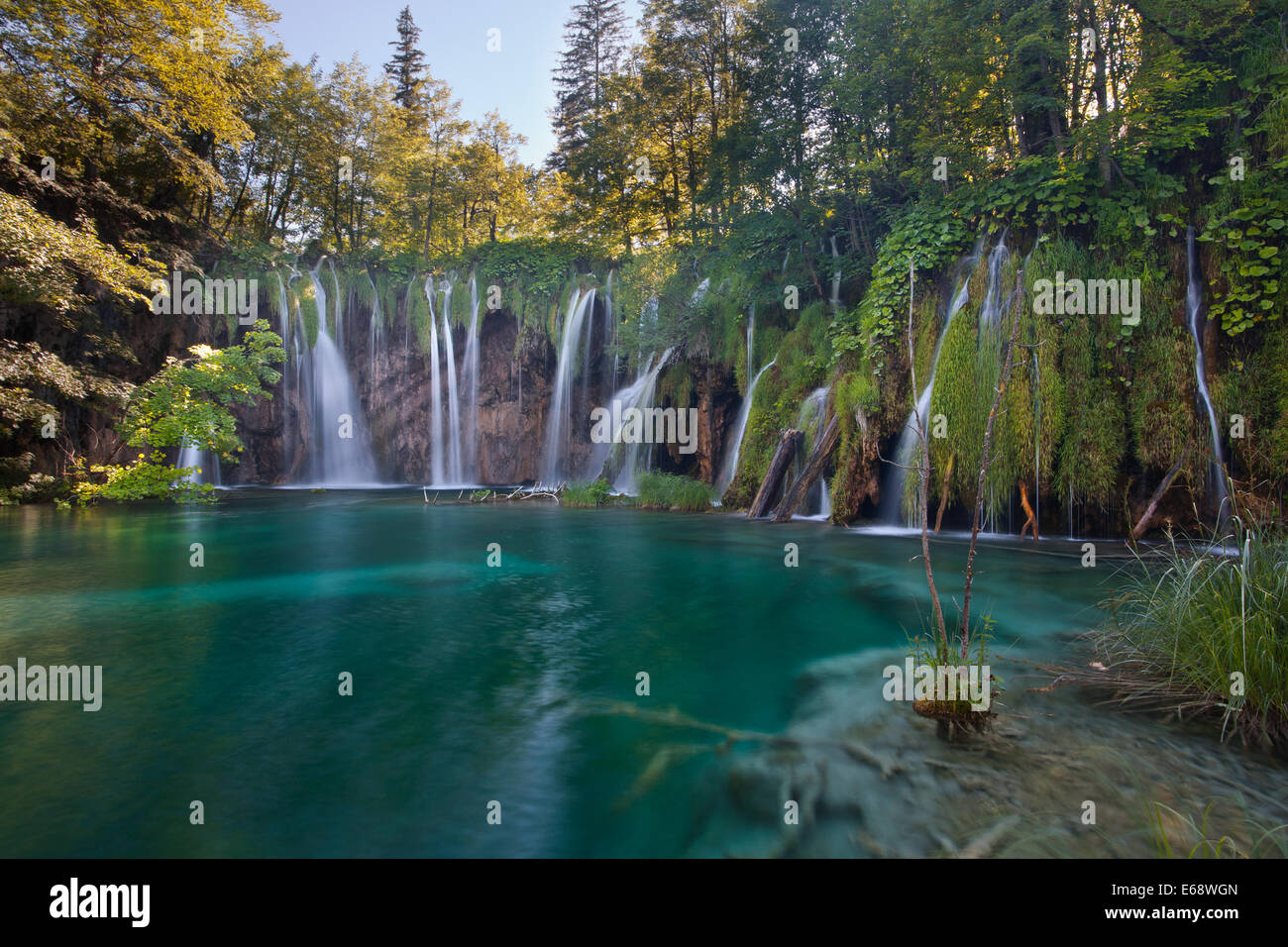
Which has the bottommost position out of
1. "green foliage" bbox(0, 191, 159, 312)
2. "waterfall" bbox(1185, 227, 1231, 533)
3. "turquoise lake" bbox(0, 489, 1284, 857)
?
"turquoise lake" bbox(0, 489, 1284, 857)

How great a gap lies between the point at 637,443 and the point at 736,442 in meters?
4.42

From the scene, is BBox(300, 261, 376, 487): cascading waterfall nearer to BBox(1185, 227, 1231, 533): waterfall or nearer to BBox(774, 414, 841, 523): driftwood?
BBox(774, 414, 841, 523): driftwood

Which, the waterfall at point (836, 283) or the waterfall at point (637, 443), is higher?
the waterfall at point (836, 283)

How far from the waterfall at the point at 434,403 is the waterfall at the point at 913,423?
21.9 metres

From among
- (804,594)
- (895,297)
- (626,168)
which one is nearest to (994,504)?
(895,297)

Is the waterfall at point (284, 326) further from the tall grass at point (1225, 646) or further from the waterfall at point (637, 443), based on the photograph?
the tall grass at point (1225, 646)

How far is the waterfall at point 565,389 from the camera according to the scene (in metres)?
26.5

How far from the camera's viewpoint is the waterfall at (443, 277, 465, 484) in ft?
Answer: 96.1

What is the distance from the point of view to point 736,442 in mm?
17656

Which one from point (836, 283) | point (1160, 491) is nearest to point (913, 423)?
point (1160, 491)

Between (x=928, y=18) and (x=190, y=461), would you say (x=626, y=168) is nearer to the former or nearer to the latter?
(x=928, y=18)

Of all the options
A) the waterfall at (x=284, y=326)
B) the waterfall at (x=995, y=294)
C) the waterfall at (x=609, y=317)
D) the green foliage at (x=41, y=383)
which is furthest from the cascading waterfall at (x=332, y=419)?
the waterfall at (x=995, y=294)

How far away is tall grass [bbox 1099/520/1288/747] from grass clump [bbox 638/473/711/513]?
40.3 feet

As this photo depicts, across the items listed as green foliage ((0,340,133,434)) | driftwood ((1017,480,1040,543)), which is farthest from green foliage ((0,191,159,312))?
driftwood ((1017,480,1040,543))
